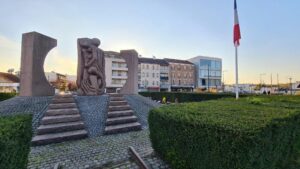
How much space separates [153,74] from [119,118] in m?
49.8

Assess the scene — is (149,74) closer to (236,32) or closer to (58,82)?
(58,82)

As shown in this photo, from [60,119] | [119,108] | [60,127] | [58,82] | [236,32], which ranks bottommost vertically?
[60,127]

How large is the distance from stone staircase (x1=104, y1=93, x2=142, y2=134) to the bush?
4.84 m

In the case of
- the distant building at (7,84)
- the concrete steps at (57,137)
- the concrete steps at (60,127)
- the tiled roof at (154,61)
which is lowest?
the concrete steps at (57,137)

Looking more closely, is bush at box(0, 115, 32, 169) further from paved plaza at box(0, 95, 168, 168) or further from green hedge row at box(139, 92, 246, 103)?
green hedge row at box(139, 92, 246, 103)

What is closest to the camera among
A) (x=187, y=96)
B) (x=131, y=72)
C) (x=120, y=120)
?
(x=120, y=120)

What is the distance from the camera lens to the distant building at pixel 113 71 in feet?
177

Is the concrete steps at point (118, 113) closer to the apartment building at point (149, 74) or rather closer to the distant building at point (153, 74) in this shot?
the distant building at point (153, 74)

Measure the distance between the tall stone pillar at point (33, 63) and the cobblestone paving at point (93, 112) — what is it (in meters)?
2.32

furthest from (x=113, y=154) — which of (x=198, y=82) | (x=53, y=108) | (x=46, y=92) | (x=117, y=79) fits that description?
(x=198, y=82)

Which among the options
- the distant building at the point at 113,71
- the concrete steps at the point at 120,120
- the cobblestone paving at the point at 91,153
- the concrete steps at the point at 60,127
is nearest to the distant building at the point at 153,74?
the distant building at the point at 113,71

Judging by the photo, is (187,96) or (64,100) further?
(187,96)

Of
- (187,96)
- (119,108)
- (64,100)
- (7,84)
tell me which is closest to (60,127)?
(64,100)

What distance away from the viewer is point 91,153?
5.75 metres
